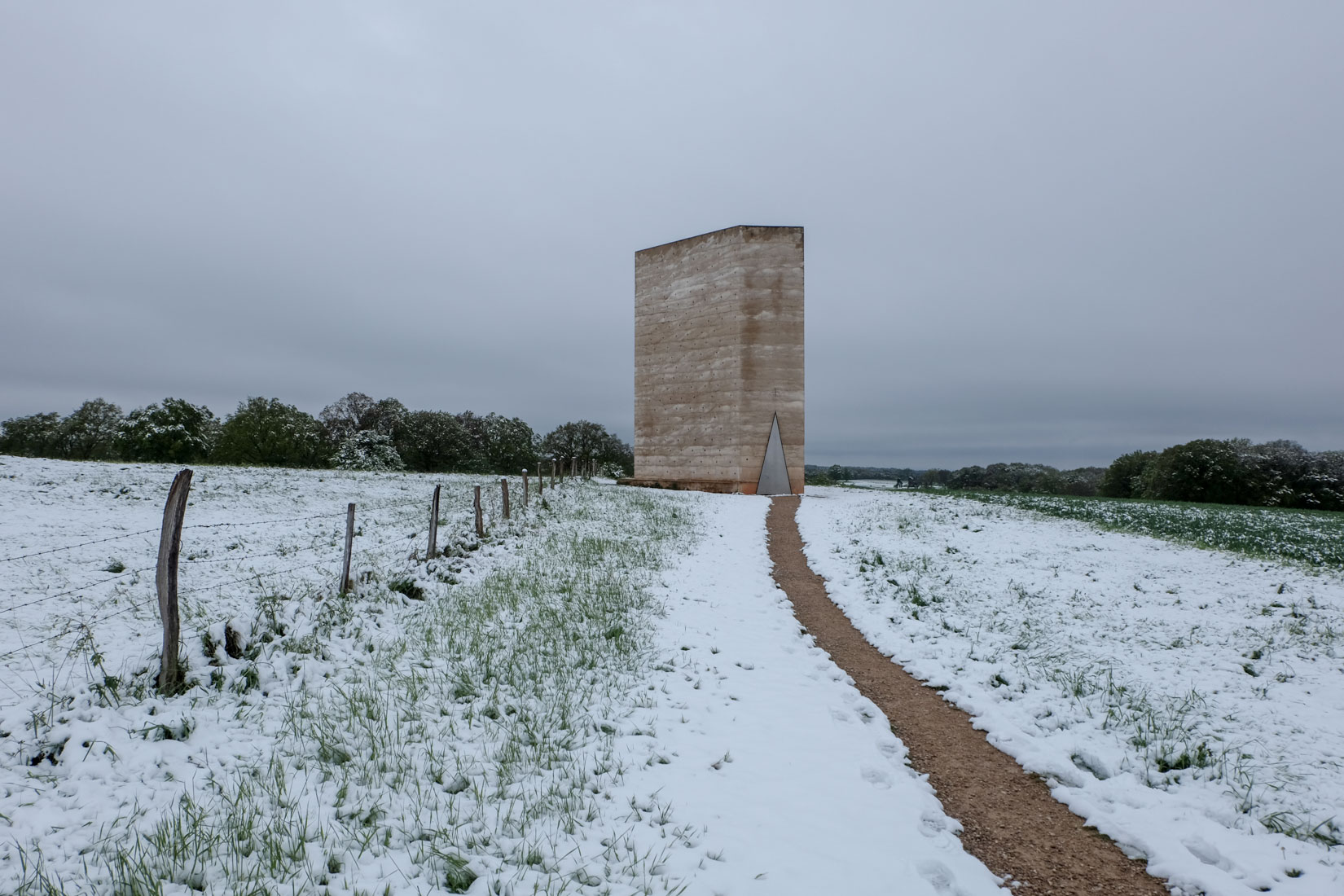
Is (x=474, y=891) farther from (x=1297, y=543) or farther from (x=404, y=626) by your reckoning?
(x=1297, y=543)

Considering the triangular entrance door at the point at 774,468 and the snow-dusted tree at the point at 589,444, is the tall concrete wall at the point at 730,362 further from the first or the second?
the snow-dusted tree at the point at 589,444

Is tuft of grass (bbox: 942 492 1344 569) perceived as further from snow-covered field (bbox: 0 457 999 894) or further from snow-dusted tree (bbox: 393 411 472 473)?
snow-dusted tree (bbox: 393 411 472 473)

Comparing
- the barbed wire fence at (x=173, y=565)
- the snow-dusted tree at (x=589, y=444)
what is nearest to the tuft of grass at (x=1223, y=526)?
the barbed wire fence at (x=173, y=565)

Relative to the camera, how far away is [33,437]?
196ft

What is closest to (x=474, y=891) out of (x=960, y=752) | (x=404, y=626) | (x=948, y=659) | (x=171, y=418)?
(x=960, y=752)

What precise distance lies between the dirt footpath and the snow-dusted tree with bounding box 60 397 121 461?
8017 centimetres

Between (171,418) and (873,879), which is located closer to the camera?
(873,879)

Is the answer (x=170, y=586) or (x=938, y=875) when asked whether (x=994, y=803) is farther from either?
Answer: (x=170, y=586)

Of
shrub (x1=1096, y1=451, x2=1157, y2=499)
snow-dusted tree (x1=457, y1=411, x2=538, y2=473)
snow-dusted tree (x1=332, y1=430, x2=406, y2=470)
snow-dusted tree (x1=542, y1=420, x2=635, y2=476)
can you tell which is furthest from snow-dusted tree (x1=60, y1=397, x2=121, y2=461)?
shrub (x1=1096, y1=451, x2=1157, y2=499)

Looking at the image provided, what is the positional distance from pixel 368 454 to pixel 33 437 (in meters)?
41.3

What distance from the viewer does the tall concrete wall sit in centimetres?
3288

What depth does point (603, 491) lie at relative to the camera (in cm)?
2831

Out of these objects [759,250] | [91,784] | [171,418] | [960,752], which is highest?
[759,250]

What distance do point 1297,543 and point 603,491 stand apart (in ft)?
81.9
